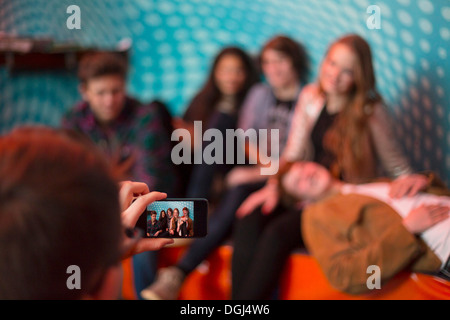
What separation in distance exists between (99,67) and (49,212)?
145 cm

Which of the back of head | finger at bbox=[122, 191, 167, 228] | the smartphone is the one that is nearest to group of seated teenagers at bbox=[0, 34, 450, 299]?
the smartphone

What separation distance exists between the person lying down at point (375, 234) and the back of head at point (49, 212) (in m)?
1.14

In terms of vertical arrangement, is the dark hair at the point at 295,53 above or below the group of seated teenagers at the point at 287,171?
above

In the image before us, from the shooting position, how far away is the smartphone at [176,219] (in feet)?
3.44

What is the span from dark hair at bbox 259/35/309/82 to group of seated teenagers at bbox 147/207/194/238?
36.4 inches

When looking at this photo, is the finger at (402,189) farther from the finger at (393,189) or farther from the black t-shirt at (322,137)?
the black t-shirt at (322,137)

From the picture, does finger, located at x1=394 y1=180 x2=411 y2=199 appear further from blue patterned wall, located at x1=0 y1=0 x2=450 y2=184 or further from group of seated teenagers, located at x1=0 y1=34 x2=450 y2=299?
blue patterned wall, located at x1=0 y1=0 x2=450 y2=184

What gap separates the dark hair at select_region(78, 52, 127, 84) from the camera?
6.05 feet

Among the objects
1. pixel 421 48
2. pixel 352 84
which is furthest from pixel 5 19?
pixel 421 48

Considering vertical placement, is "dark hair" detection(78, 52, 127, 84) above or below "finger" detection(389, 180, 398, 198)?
above

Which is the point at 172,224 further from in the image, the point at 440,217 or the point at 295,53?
the point at 295,53

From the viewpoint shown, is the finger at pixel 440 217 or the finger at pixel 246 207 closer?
the finger at pixel 440 217

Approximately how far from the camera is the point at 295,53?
1863mm

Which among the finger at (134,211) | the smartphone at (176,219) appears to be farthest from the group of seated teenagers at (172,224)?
the finger at (134,211)
